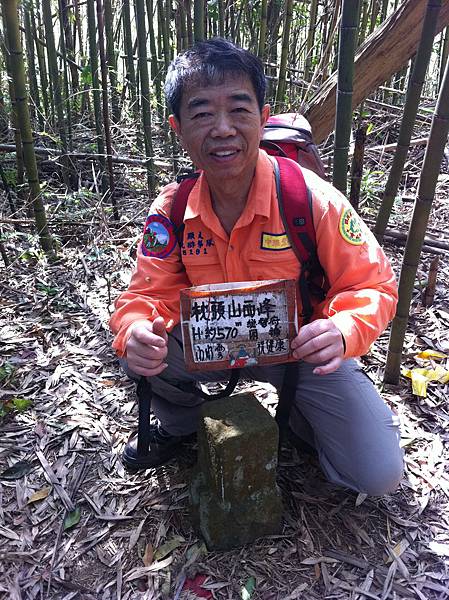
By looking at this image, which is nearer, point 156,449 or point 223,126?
point 223,126

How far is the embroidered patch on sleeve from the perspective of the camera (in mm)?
1767

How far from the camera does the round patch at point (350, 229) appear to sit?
5.61 ft

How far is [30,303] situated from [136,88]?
3.20 meters

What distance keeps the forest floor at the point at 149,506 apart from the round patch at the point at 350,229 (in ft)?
3.00

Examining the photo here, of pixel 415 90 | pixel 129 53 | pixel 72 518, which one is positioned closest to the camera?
pixel 72 518

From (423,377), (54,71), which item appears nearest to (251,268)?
(423,377)

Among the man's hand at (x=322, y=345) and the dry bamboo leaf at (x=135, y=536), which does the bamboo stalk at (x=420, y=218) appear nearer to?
the man's hand at (x=322, y=345)

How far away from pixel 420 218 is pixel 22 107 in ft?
7.65

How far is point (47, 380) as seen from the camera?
2512mm

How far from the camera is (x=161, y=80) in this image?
5453mm

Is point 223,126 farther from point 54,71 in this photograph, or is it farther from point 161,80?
point 161,80

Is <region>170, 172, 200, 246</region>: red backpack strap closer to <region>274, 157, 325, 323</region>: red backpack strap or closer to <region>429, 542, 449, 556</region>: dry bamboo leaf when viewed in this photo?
<region>274, 157, 325, 323</region>: red backpack strap

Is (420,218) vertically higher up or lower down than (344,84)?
lower down

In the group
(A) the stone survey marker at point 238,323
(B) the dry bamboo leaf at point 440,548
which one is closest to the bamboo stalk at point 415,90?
(A) the stone survey marker at point 238,323
